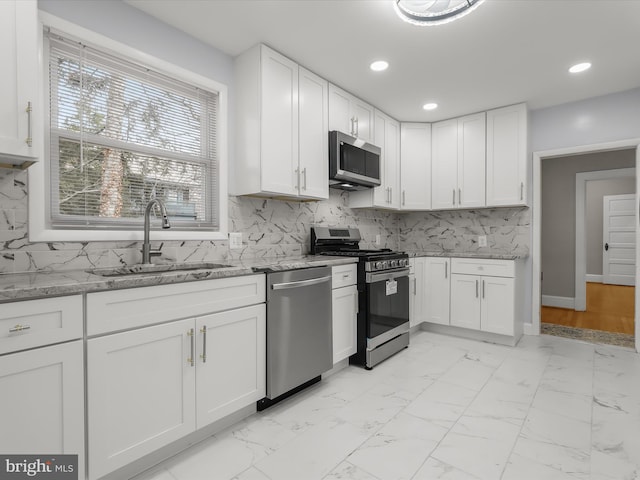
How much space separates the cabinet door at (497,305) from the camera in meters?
3.33

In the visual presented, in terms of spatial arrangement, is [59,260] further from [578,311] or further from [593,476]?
[578,311]

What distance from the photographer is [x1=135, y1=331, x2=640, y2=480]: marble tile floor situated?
1.58 meters

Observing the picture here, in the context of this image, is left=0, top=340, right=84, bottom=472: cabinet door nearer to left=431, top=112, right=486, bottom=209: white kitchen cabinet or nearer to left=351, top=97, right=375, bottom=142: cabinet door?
left=351, top=97, right=375, bottom=142: cabinet door

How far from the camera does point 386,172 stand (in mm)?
A: 3814

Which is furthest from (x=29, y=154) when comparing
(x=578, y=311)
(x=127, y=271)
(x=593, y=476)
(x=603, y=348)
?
(x=578, y=311)

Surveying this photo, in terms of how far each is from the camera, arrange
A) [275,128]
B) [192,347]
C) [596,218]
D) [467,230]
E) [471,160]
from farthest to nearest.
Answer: [596,218] → [467,230] → [471,160] → [275,128] → [192,347]

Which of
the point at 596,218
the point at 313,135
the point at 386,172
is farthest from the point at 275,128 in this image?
the point at 596,218

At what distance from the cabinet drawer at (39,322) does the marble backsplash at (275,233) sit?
63 cm

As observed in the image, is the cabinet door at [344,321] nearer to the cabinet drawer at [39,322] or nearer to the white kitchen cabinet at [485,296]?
the white kitchen cabinet at [485,296]

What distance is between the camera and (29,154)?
1.38 m

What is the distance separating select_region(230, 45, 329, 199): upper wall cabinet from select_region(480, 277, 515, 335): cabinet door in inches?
80.6

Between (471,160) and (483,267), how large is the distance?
126 cm

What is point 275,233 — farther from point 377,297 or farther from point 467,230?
point 467,230

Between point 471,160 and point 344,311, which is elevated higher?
point 471,160
